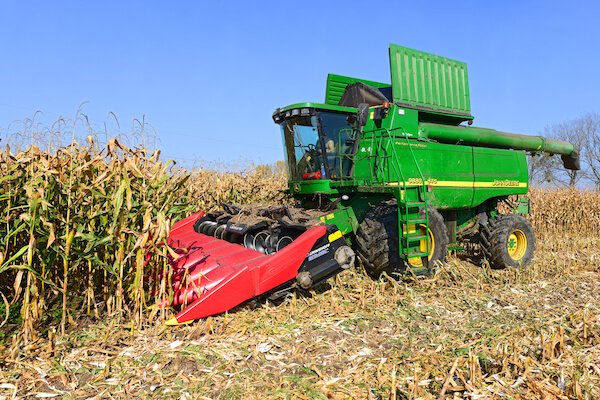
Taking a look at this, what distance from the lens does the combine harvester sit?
3.93 m

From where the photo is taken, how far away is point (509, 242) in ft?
22.1

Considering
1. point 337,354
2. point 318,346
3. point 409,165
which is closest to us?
point 337,354

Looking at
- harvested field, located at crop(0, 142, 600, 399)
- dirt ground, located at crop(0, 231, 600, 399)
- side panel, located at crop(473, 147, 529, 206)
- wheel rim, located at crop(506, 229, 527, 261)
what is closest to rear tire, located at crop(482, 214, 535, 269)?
wheel rim, located at crop(506, 229, 527, 261)

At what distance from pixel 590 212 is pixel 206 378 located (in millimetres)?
13595

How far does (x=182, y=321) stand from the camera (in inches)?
135

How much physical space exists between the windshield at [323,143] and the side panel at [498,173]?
2341mm

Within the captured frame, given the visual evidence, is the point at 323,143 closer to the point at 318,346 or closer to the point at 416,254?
the point at 416,254

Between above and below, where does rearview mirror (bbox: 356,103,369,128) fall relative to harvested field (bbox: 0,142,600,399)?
above

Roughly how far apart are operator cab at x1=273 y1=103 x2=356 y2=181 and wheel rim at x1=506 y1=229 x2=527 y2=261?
3.07 meters

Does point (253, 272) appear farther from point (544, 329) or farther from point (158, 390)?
point (544, 329)

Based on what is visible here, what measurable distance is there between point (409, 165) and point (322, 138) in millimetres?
1242

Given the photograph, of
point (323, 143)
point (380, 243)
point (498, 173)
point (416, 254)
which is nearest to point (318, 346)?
point (380, 243)

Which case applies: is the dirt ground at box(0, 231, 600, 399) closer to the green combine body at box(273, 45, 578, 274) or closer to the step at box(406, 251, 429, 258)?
the step at box(406, 251, 429, 258)

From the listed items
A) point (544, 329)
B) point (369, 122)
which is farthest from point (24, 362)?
point (369, 122)
